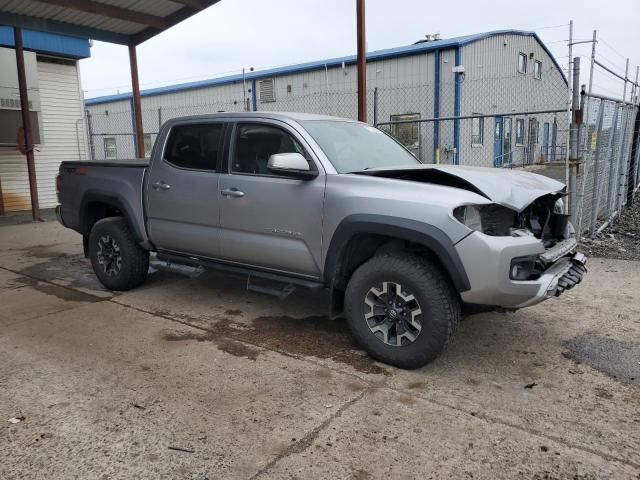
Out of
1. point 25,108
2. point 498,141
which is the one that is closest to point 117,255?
point 25,108

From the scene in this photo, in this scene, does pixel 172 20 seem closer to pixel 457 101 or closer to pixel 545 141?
pixel 457 101

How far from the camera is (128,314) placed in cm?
524

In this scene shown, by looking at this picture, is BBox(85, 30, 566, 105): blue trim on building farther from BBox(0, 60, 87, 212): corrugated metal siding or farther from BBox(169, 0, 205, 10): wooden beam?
BBox(169, 0, 205, 10): wooden beam

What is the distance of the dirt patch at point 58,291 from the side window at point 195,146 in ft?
6.00

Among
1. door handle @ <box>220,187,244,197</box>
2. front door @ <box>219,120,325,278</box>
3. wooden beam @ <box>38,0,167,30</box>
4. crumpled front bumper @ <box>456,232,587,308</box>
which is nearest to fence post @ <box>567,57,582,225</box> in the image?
crumpled front bumper @ <box>456,232,587,308</box>

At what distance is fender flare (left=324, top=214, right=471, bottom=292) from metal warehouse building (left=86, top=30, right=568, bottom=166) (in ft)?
39.4

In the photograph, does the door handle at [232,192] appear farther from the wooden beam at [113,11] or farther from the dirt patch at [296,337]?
→ the wooden beam at [113,11]

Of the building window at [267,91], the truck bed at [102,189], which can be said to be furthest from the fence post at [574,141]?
the building window at [267,91]

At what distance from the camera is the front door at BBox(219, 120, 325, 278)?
422 centimetres

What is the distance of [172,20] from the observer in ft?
32.0

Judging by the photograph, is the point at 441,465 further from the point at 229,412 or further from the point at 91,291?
the point at 91,291

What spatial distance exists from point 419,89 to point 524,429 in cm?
1783

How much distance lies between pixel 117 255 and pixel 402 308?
141 inches

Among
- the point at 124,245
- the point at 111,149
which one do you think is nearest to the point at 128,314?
the point at 124,245
